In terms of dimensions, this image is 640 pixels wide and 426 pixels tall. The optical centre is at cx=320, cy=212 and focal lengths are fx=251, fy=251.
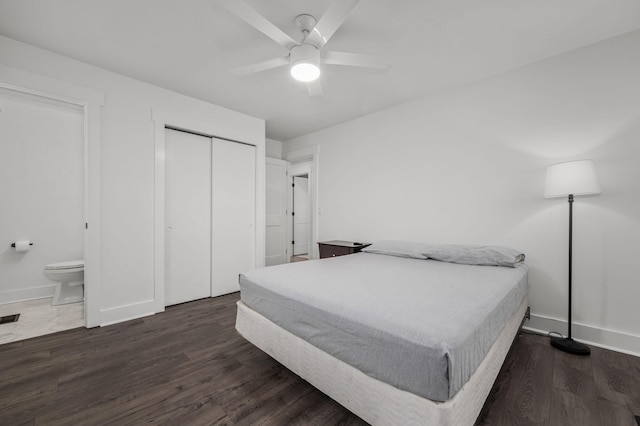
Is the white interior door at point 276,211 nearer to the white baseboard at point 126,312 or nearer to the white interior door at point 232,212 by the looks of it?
the white interior door at point 232,212

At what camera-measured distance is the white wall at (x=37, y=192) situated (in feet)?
10.5

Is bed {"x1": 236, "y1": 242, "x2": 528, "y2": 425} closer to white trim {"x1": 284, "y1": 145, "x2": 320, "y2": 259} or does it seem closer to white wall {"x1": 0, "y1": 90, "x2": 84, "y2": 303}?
white trim {"x1": 284, "y1": 145, "x2": 320, "y2": 259}

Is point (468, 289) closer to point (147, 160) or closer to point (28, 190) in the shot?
point (147, 160)

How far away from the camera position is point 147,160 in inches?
113

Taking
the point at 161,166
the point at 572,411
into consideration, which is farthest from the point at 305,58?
the point at 572,411

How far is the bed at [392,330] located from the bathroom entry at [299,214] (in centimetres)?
371

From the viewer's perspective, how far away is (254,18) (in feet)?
5.19

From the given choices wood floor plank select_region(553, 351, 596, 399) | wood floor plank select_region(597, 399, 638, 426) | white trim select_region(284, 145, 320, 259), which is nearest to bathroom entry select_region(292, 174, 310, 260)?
white trim select_region(284, 145, 320, 259)

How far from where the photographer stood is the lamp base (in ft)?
6.64

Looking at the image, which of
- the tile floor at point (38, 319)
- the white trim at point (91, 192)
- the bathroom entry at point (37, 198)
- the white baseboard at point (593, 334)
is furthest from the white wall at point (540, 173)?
the bathroom entry at point (37, 198)

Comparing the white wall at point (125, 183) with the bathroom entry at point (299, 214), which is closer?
the white wall at point (125, 183)

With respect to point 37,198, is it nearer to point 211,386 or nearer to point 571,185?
point 211,386

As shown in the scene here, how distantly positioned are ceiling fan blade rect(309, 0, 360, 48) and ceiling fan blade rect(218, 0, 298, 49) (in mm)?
224

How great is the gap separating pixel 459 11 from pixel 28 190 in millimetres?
5262
